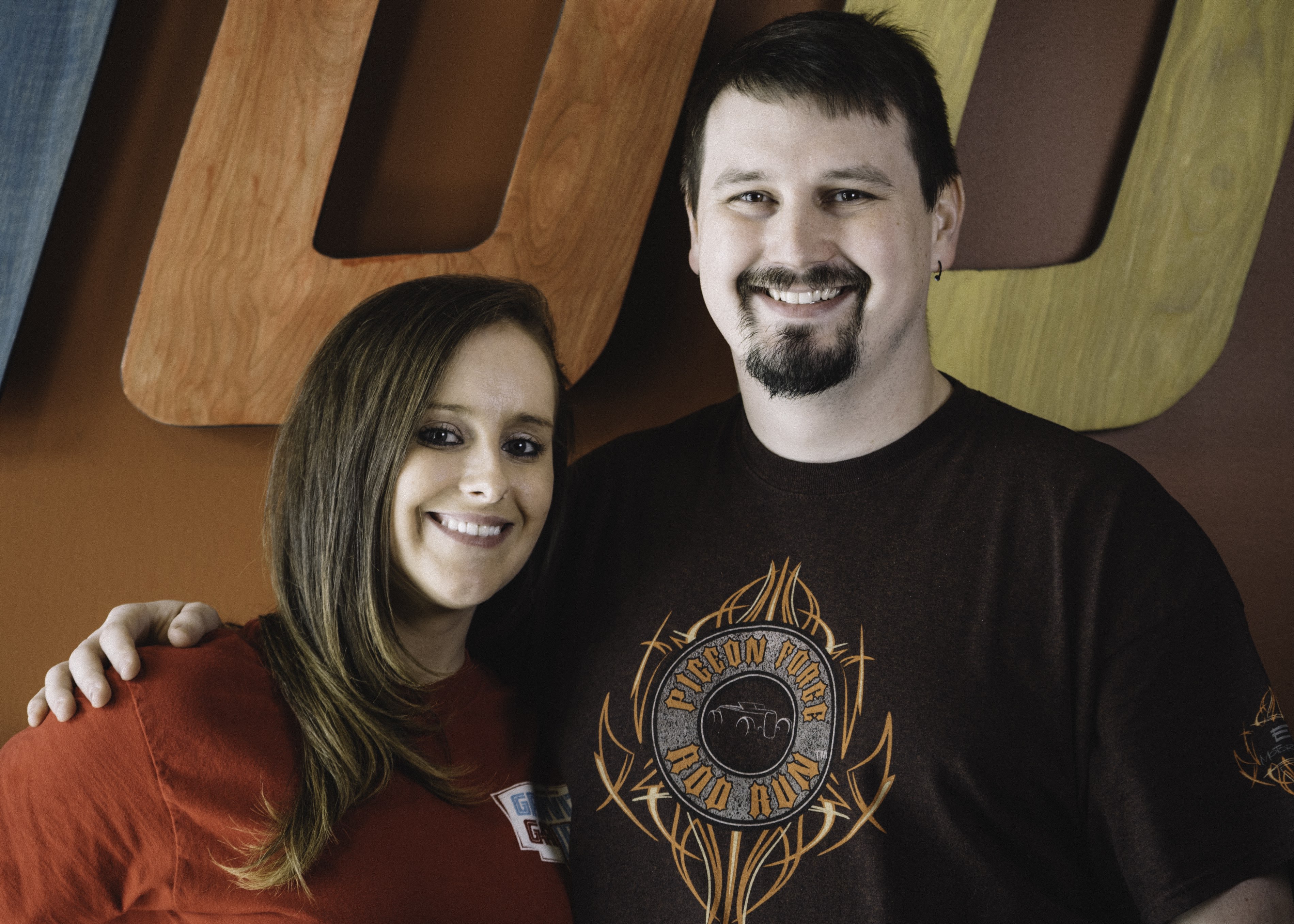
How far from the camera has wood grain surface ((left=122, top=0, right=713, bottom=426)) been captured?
5.57 ft

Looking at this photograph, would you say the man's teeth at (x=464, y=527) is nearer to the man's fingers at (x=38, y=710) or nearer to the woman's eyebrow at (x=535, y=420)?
the woman's eyebrow at (x=535, y=420)

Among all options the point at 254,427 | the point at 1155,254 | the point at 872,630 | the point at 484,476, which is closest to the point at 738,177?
the point at 484,476

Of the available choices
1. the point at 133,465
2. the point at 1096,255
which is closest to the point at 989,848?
the point at 1096,255

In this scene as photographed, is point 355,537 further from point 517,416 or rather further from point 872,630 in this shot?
point 872,630

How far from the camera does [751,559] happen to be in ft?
4.66

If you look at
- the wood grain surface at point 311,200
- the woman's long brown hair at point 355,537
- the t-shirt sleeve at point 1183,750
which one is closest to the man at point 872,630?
the t-shirt sleeve at point 1183,750

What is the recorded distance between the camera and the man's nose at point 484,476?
1.34 meters

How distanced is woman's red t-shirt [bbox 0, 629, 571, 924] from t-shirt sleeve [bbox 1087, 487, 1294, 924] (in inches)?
29.1

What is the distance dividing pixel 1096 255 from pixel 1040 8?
0.47m

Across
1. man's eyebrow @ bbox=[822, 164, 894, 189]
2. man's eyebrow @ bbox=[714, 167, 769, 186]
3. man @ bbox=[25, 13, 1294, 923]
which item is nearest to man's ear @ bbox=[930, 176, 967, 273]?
man @ bbox=[25, 13, 1294, 923]

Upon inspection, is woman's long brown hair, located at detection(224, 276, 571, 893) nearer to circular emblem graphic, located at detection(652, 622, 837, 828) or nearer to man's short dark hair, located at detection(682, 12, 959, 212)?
circular emblem graphic, located at detection(652, 622, 837, 828)

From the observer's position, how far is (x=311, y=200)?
1725 mm

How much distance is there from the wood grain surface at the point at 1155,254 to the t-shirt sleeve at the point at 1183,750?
21.0 inches

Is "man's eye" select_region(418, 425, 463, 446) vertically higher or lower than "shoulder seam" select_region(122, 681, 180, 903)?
higher
